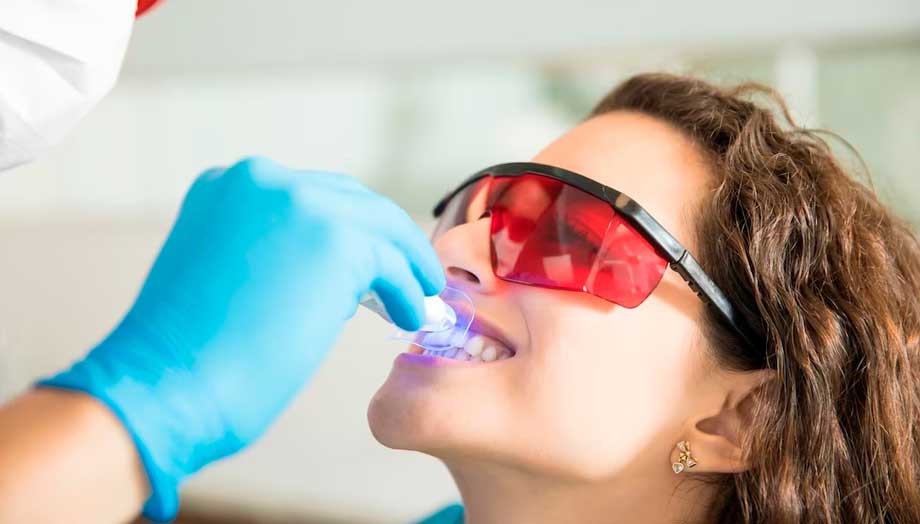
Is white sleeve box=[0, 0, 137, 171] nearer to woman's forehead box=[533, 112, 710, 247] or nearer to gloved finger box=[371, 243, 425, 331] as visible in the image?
gloved finger box=[371, 243, 425, 331]

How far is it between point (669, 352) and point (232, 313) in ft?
2.15

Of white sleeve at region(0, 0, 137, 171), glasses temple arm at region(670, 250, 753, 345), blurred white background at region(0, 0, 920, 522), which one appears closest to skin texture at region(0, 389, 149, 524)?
white sleeve at region(0, 0, 137, 171)

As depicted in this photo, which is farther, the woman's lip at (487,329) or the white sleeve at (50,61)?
the woman's lip at (487,329)

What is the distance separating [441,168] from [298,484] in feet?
5.04

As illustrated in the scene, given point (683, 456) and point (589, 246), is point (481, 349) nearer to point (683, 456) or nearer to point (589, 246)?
point (589, 246)

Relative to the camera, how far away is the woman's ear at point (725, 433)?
1284 millimetres

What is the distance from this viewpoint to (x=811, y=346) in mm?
1231

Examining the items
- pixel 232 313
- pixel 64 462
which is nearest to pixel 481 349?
pixel 232 313

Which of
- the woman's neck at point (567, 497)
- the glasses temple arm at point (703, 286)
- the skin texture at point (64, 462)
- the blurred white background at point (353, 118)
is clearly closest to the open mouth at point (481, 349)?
the woman's neck at point (567, 497)

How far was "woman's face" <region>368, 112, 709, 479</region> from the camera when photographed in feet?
3.79

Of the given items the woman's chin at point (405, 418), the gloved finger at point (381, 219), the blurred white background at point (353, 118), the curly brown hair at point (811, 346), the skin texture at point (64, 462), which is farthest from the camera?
the blurred white background at point (353, 118)

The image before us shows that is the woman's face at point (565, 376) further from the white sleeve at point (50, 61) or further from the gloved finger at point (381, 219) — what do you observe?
the white sleeve at point (50, 61)

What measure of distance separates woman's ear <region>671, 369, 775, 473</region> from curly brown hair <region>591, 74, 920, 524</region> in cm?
2

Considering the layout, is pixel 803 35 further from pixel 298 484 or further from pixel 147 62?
pixel 147 62
